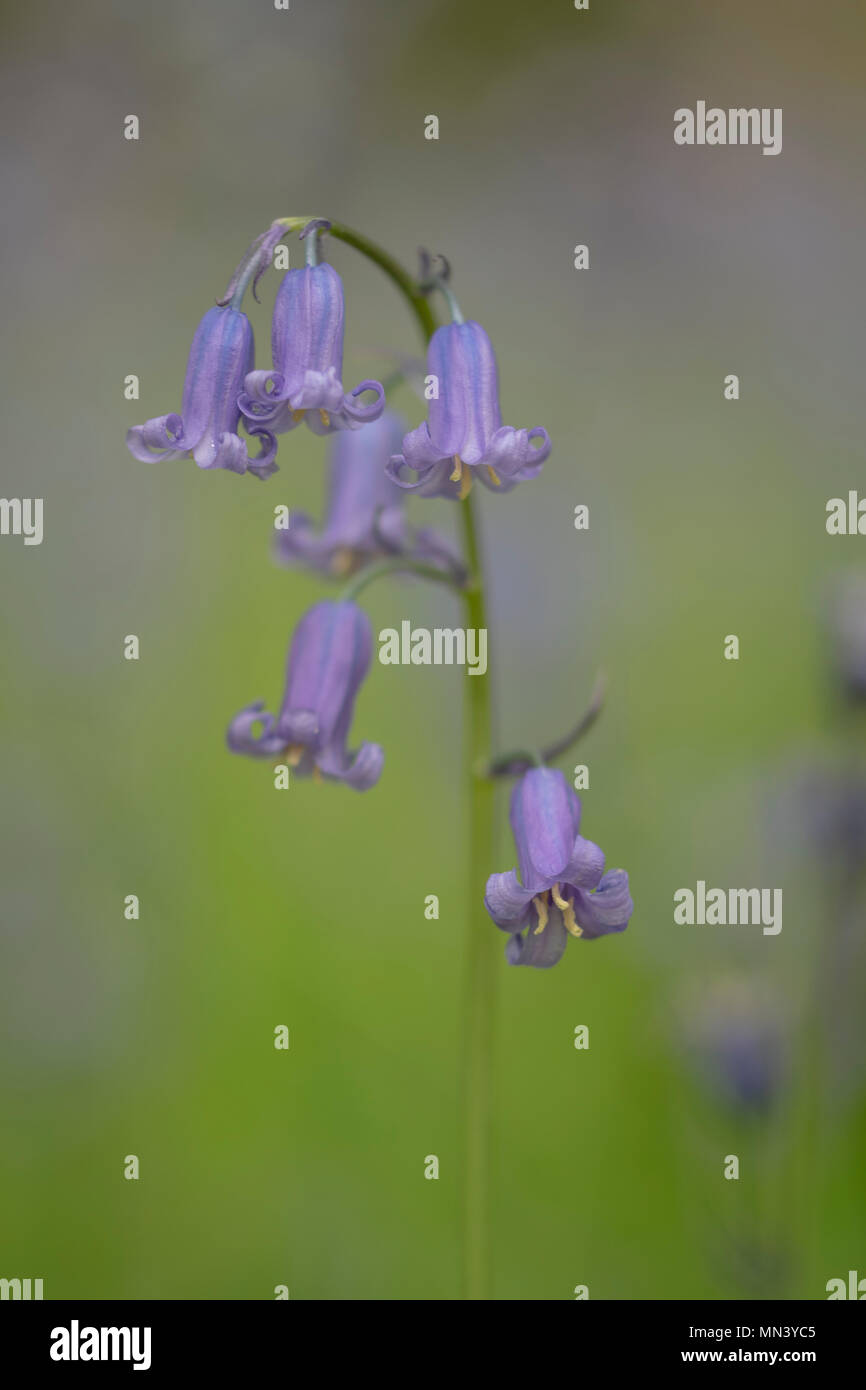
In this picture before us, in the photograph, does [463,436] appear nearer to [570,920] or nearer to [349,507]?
[349,507]

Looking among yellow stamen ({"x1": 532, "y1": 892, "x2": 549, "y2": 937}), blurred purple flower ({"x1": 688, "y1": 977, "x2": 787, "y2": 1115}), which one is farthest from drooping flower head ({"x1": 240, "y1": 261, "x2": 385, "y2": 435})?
blurred purple flower ({"x1": 688, "y1": 977, "x2": 787, "y2": 1115})

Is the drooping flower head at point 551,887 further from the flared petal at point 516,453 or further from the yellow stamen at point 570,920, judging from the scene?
the flared petal at point 516,453

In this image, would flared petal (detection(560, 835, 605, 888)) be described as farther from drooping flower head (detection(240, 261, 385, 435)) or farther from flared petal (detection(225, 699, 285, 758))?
drooping flower head (detection(240, 261, 385, 435))

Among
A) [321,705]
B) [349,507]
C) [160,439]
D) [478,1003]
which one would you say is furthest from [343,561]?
[478,1003]

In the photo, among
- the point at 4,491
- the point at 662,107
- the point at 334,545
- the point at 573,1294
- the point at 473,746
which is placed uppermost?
the point at 662,107
